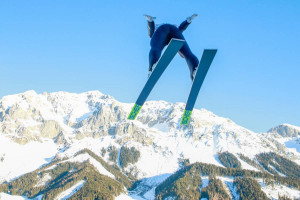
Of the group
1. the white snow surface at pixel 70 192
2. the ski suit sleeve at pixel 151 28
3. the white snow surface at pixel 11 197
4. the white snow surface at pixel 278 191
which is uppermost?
the ski suit sleeve at pixel 151 28

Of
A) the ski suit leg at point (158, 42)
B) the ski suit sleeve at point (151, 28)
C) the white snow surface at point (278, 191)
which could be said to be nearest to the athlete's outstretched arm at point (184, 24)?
the ski suit leg at point (158, 42)

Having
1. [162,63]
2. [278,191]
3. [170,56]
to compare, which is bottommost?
[278,191]

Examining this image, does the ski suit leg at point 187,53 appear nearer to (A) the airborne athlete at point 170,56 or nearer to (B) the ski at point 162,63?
(A) the airborne athlete at point 170,56

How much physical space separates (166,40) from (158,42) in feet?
1.35

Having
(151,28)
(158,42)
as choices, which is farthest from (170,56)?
(151,28)

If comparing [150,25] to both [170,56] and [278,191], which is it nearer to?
[170,56]

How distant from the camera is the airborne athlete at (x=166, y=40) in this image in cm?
992

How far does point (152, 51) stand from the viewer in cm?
991

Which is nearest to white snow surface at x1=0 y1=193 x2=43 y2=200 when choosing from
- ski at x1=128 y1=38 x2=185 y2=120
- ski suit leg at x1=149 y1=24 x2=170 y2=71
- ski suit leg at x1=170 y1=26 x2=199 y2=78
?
ski at x1=128 y1=38 x2=185 y2=120

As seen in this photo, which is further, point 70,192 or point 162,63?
point 70,192

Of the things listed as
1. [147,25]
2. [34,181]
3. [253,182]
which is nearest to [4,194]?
[34,181]

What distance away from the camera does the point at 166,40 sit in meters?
10.2

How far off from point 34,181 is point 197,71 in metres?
171

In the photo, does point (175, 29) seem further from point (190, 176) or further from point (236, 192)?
point (190, 176)
